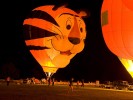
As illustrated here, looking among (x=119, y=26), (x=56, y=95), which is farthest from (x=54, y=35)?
(x=119, y=26)

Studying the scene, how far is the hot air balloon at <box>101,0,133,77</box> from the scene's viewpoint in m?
18.9

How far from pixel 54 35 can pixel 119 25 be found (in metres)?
13.4

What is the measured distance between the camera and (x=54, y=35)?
106ft

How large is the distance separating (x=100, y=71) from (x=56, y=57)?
30.8 m

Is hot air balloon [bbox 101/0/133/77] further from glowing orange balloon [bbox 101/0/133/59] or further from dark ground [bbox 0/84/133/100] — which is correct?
dark ground [bbox 0/84/133/100]

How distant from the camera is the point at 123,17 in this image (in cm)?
1911

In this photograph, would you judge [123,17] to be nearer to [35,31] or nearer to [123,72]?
[35,31]

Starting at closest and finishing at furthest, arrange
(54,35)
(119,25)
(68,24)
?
(119,25) < (68,24) < (54,35)

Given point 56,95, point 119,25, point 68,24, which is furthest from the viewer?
point 68,24

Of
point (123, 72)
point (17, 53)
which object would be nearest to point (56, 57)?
point (123, 72)

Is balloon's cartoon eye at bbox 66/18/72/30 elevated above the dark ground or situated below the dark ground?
above

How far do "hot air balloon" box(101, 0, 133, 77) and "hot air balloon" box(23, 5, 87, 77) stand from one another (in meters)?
11.2

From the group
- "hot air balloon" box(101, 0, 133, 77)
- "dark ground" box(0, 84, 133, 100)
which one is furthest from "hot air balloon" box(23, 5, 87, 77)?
"hot air balloon" box(101, 0, 133, 77)

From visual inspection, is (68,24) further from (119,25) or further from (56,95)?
(119,25)
